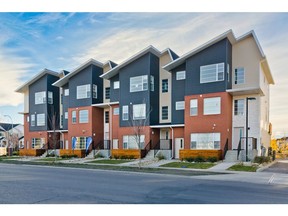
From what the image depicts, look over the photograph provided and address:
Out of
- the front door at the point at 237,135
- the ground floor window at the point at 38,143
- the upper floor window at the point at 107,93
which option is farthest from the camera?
the ground floor window at the point at 38,143

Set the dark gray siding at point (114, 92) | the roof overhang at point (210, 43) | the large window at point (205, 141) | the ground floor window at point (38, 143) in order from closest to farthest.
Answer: the roof overhang at point (210, 43) → the large window at point (205, 141) → the dark gray siding at point (114, 92) → the ground floor window at point (38, 143)

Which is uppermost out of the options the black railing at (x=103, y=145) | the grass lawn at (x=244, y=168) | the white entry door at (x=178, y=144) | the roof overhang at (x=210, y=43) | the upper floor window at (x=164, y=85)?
the roof overhang at (x=210, y=43)

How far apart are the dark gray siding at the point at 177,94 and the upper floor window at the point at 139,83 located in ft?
9.73

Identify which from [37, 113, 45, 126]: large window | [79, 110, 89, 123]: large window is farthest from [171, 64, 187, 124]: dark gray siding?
[37, 113, 45, 126]: large window

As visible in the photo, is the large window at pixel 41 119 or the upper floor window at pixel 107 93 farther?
the large window at pixel 41 119

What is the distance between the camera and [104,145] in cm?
3142

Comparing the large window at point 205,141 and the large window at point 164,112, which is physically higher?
the large window at point 164,112

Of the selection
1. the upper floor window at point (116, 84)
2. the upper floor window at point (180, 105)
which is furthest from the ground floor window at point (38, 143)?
the upper floor window at point (180, 105)

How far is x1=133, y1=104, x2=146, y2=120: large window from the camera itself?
2742 cm

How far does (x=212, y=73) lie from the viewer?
78.5 ft

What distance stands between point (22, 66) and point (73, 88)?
11690 millimetres

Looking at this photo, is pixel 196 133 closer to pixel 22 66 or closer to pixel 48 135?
pixel 22 66

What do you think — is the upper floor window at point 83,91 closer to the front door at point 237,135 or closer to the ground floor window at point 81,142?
the ground floor window at point 81,142

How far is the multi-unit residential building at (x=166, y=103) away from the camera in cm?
2330
